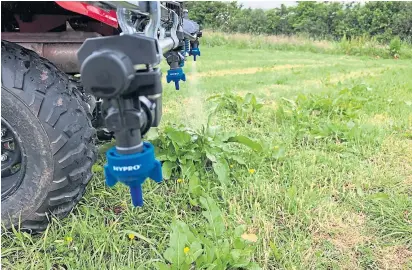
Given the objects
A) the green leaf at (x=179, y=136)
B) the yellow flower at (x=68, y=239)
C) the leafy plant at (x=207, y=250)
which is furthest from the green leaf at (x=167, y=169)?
the yellow flower at (x=68, y=239)

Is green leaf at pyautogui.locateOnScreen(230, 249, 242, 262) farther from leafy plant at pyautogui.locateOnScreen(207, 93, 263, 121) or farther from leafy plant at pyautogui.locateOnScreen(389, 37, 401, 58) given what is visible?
leafy plant at pyautogui.locateOnScreen(389, 37, 401, 58)

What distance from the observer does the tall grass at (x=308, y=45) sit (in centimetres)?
1175

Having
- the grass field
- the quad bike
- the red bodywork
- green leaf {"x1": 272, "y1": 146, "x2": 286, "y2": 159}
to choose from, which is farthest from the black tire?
green leaf {"x1": 272, "y1": 146, "x2": 286, "y2": 159}

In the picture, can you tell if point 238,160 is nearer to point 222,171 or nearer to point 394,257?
point 222,171

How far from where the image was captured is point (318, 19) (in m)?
19.1

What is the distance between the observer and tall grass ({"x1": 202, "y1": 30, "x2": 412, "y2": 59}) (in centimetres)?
1175

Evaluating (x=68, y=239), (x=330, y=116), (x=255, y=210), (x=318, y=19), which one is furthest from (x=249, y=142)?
(x=318, y=19)

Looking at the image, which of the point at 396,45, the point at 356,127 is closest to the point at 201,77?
the point at 356,127

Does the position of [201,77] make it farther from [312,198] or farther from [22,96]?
[22,96]

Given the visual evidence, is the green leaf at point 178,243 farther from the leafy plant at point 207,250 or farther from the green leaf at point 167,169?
the green leaf at point 167,169

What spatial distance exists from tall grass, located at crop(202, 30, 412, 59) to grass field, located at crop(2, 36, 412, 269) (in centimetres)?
956

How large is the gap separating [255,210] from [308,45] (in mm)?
11661

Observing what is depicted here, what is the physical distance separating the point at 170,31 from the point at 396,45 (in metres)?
10.6

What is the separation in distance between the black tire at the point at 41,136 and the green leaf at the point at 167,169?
48 centimetres
